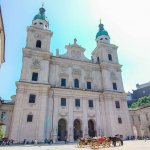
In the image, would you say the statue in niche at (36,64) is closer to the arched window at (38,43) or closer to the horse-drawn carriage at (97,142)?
the arched window at (38,43)

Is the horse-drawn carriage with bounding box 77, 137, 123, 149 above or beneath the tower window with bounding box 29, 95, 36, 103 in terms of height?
beneath

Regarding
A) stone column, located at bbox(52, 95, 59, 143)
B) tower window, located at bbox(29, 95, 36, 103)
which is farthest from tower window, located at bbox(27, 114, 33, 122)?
stone column, located at bbox(52, 95, 59, 143)

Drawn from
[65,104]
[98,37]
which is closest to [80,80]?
[65,104]

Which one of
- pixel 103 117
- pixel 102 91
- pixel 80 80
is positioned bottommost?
pixel 103 117

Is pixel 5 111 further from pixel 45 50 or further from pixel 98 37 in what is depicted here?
pixel 98 37

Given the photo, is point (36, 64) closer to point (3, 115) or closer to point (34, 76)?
point (34, 76)

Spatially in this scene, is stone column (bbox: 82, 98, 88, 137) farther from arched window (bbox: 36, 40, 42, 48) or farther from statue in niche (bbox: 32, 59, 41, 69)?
arched window (bbox: 36, 40, 42, 48)

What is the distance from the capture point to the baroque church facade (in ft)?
80.1

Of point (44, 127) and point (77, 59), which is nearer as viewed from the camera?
point (44, 127)

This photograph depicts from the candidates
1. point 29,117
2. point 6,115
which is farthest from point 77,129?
point 6,115

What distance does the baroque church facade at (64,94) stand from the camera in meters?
24.4

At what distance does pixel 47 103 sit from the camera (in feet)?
86.4

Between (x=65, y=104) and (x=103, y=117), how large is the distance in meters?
7.63

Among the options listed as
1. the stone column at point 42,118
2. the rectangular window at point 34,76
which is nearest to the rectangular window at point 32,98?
the stone column at point 42,118
